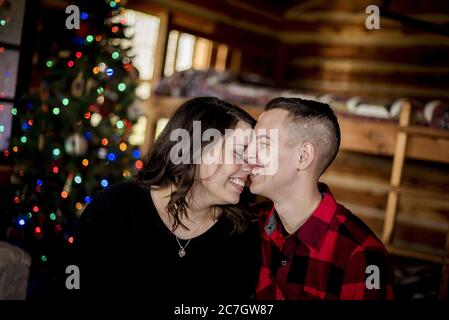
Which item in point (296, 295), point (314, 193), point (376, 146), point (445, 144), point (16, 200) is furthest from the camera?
point (376, 146)

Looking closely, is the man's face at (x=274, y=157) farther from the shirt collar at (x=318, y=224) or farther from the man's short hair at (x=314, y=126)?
the shirt collar at (x=318, y=224)

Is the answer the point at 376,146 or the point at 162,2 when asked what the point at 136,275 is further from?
the point at 162,2

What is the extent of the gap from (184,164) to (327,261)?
849 millimetres

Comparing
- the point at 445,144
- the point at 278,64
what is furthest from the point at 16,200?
the point at 278,64

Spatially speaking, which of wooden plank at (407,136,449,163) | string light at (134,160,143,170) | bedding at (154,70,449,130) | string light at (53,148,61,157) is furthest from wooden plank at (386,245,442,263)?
string light at (53,148,61,157)

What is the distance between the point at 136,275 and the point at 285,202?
775 mm

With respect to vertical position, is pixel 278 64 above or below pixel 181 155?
above

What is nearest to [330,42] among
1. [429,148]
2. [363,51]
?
[363,51]

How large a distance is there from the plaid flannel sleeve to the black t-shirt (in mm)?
532

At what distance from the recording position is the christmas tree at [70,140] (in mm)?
3590

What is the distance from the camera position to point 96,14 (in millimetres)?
3799

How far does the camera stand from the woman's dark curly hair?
224cm

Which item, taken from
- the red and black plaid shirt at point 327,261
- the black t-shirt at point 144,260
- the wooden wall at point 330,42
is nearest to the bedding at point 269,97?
the wooden wall at point 330,42
